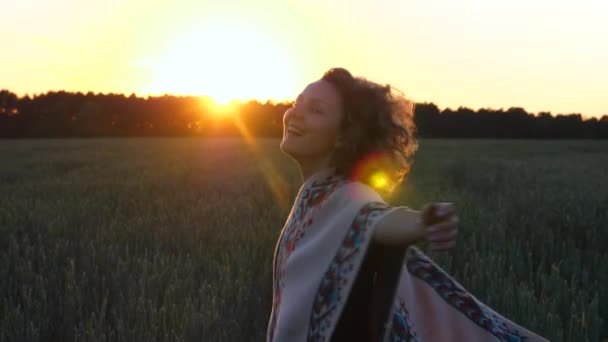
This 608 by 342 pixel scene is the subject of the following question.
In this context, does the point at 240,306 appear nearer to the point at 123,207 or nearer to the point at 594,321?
the point at 594,321

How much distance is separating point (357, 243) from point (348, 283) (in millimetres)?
119

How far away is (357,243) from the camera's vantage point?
5.22ft

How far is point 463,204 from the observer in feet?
20.5

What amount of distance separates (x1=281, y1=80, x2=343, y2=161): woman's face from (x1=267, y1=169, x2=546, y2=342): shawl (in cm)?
9

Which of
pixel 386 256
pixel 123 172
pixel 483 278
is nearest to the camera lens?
pixel 386 256

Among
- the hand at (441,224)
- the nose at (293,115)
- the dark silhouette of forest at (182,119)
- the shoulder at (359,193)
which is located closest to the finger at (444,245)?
the hand at (441,224)

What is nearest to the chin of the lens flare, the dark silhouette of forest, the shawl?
the shawl

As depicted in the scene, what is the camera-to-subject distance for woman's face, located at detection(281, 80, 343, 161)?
6.42 ft

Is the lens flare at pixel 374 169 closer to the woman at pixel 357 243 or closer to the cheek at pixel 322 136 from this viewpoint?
the woman at pixel 357 243

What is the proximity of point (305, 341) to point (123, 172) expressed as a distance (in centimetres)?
1033

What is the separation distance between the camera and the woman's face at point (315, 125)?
1.96 metres

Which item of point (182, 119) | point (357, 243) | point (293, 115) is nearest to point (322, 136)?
point (293, 115)

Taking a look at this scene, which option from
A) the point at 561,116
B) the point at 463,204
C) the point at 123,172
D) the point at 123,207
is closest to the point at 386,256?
the point at 463,204

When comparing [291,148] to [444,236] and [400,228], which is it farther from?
[444,236]
